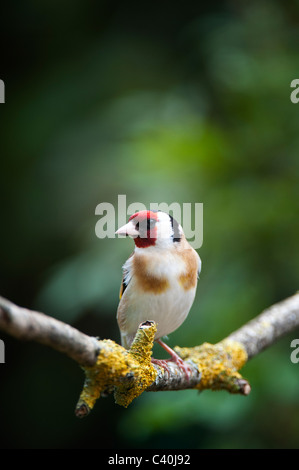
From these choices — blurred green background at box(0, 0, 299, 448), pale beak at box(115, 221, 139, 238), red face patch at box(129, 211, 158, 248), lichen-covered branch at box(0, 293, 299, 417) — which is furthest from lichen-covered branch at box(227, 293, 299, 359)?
pale beak at box(115, 221, 139, 238)

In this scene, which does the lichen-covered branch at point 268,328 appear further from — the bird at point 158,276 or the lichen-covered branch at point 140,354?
the bird at point 158,276

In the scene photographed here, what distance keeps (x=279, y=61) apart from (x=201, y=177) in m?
0.95

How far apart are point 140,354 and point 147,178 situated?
172 centimetres

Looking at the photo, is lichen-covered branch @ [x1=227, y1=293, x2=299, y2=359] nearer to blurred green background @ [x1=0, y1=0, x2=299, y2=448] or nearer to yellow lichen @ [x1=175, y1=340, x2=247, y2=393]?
yellow lichen @ [x1=175, y1=340, x2=247, y2=393]

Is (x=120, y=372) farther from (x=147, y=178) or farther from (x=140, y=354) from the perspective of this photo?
(x=147, y=178)

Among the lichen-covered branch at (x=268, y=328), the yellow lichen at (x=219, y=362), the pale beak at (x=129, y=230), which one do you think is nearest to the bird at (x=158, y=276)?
the pale beak at (x=129, y=230)

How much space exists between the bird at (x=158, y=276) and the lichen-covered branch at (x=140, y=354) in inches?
5.6

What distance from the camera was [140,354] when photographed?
200 cm

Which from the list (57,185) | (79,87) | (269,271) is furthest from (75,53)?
(269,271)

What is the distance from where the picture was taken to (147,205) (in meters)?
3.49

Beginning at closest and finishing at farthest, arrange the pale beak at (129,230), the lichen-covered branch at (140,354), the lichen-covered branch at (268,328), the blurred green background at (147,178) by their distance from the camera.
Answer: the lichen-covered branch at (140,354)
the pale beak at (129,230)
the lichen-covered branch at (268,328)
the blurred green background at (147,178)

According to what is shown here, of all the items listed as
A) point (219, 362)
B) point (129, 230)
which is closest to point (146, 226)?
point (129, 230)

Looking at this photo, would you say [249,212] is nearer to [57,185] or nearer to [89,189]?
[89,189]

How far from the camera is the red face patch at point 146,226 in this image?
253 centimetres
